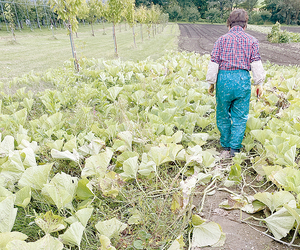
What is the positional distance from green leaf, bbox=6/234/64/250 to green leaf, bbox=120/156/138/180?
0.78 metres

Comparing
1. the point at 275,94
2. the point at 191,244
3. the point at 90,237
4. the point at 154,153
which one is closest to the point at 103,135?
the point at 154,153

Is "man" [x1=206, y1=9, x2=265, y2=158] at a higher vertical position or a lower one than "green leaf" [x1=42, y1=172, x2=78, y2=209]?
higher

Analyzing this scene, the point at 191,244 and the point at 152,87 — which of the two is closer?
the point at 191,244

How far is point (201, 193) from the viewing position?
1.94m

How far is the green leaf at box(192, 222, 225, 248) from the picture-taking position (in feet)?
4.90

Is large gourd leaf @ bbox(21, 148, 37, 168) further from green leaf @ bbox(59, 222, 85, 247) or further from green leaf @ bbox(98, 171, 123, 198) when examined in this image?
green leaf @ bbox(59, 222, 85, 247)

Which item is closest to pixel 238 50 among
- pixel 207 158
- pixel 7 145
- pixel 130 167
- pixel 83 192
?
pixel 207 158

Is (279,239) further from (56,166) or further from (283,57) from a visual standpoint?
(283,57)

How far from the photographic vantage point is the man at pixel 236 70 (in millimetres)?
2342

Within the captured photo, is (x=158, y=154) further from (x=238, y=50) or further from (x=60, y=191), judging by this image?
(x=238, y=50)

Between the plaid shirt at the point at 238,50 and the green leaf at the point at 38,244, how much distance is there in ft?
7.11

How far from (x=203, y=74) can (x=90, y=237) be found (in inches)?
158

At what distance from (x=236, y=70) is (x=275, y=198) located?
4.35 feet

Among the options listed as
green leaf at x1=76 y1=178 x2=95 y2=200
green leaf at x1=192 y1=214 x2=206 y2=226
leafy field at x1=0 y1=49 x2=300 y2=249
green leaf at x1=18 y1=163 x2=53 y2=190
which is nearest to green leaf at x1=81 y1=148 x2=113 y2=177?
leafy field at x1=0 y1=49 x2=300 y2=249
